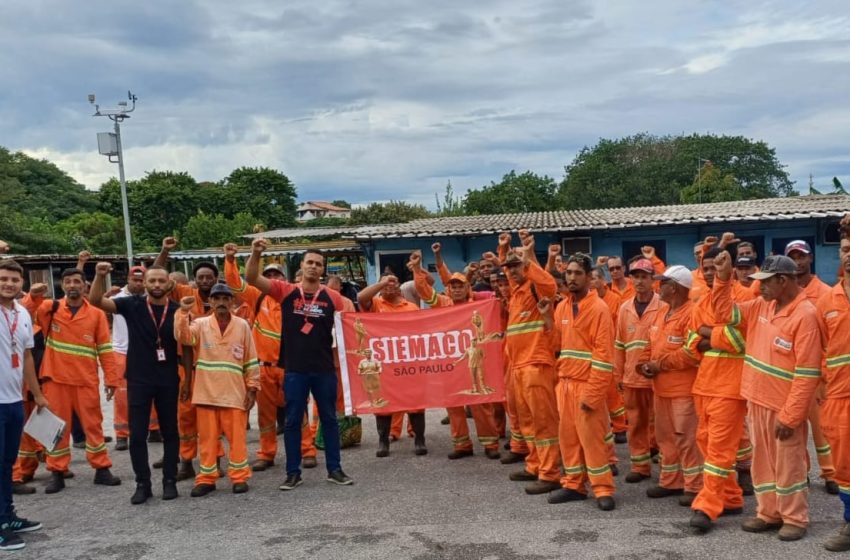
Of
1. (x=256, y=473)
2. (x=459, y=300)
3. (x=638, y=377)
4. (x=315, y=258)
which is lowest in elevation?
(x=256, y=473)

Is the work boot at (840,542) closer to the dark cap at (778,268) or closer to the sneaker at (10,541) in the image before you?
the dark cap at (778,268)

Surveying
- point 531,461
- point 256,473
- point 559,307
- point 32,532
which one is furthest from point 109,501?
point 559,307

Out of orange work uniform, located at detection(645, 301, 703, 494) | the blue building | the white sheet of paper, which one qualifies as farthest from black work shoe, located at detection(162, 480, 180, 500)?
the blue building

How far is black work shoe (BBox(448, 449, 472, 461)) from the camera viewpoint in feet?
23.0

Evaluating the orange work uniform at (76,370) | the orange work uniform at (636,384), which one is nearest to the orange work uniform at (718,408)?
the orange work uniform at (636,384)

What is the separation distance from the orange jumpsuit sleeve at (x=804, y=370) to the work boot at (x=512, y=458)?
9.64ft

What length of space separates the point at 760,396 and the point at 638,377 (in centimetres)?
141

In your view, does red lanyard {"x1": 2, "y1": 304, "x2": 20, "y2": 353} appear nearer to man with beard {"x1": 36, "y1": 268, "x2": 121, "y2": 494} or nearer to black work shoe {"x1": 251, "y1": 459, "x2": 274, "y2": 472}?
man with beard {"x1": 36, "y1": 268, "x2": 121, "y2": 494}

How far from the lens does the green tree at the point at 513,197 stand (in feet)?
128

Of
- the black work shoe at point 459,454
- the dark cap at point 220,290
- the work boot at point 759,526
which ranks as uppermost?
the dark cap at point 220,290

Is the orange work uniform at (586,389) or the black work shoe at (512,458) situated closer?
the orange work uniform at (586,389)

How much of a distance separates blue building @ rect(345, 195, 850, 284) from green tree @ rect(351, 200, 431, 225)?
2094 centimetres

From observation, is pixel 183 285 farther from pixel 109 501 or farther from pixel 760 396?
pixel 760 396

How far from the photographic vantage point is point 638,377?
5961mm
